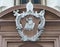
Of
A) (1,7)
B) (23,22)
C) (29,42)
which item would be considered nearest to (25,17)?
(23,22)

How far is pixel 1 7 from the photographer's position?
31.1ft

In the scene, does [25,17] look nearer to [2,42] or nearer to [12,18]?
[12,18]

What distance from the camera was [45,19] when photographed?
6.98m

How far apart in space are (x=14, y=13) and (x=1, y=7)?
255 cm

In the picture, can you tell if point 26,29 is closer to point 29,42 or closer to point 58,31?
point 29,42

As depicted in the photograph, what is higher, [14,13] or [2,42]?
[14,13]

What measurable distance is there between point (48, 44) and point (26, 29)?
2.08 feet

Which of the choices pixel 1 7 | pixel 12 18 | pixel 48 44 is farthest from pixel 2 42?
pixel 1 7

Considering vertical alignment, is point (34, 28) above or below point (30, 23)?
below

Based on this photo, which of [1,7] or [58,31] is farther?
[1,7]

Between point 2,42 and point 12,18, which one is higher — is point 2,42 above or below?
below

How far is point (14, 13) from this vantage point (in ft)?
23.0

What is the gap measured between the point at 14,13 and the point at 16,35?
1.76 ft

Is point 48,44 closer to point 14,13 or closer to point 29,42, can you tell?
point 29,42
